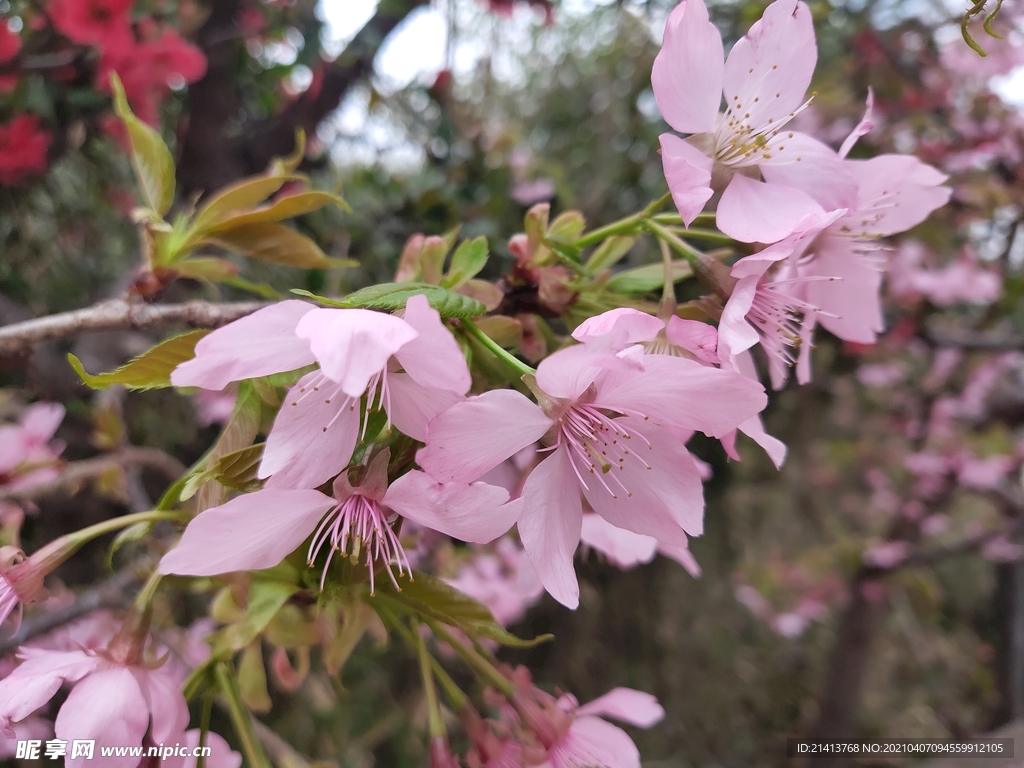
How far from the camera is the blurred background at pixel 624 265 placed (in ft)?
3.11

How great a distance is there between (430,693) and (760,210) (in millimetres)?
352

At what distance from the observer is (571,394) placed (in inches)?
9.6

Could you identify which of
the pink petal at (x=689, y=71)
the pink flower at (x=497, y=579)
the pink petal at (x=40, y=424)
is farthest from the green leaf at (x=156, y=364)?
the pink flower at (x=497, y=579)

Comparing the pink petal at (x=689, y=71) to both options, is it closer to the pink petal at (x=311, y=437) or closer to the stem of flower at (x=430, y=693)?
the pink petal at (x=311, y=437)

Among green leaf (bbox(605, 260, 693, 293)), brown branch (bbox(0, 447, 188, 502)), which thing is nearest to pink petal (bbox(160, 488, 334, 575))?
green leaf (bbox(605, 260, 693, 293))

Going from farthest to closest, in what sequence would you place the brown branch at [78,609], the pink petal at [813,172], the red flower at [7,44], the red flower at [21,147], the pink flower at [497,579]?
the pink flower at [497,579], the red flower at [21,147], the red flower at [7,44], the brown branch at [78,609], the pink petal at [813,172]

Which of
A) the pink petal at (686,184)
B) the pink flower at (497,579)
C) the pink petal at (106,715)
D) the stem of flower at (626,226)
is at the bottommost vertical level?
the pink flower at (497,579)

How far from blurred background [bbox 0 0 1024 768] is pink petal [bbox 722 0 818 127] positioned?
1.06ft

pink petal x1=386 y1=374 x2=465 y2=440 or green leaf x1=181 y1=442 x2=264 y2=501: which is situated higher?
pink petal x1=386 y1=374 x2=465 y2=440

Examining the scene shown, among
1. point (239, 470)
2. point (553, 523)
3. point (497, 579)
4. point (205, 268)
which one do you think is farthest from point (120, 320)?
point (497, 579)

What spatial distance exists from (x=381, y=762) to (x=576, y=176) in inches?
66.0

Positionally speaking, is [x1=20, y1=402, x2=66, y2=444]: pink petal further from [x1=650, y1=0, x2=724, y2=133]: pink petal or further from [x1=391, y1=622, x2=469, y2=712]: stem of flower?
[x1=650, y1=0, x2=724, y2=133]: pink petal

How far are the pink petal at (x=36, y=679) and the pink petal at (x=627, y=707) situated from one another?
29 cm

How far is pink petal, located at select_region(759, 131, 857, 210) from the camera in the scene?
292 millimetres
